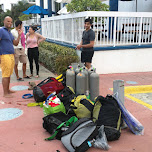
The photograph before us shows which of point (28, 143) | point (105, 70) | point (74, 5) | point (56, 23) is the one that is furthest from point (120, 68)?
point (28, 143)

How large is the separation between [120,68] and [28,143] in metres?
5.89

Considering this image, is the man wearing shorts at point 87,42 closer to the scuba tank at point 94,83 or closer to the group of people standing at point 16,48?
the group of people standing at point 16,48

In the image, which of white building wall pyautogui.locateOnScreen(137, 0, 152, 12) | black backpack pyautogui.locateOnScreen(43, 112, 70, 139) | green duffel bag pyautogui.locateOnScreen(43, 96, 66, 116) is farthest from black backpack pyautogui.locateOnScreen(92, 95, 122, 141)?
white building wall pyautogui.locateOnScreen(137, 0, 152, 12)

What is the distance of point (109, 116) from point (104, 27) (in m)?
5.01

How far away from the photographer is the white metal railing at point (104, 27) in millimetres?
7973

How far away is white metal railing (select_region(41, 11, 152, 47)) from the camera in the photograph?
7973 mm

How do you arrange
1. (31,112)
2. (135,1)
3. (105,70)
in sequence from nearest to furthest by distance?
(31,112) < (105,70) < (135,1)

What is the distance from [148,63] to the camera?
881 centimetres

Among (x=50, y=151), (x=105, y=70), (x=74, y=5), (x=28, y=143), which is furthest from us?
(x=74, y=5)

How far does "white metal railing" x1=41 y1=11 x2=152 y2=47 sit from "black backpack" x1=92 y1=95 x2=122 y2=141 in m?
4.54

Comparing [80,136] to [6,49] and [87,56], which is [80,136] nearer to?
[6,49]

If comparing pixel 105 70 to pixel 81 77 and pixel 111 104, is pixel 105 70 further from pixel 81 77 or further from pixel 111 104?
pixel 111 104

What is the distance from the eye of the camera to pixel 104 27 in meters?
7.92

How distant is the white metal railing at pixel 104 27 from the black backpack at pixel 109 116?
454 cm
